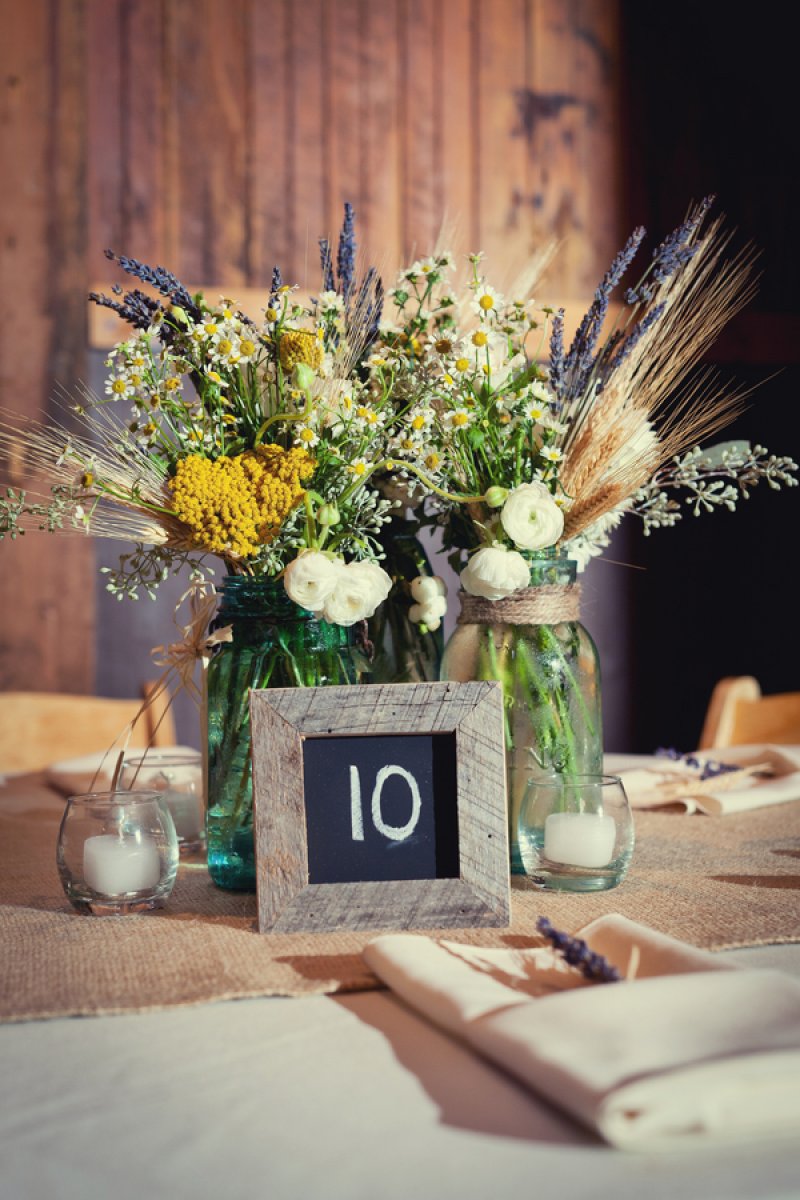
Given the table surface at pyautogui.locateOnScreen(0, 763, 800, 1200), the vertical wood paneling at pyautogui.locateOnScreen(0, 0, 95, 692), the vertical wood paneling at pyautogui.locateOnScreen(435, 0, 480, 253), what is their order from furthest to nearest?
the vertical wood paneling at pyautogui.locateOnScreen(435, 0, 480, 253)
the vertical wood paneling at pyautogui.locateOnScreen(0, 0, 95, 692)
the table surface at pyautogui.locateOnScreen(0, 763, 800, 1200)

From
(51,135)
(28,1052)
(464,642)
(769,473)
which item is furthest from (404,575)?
(51,135)

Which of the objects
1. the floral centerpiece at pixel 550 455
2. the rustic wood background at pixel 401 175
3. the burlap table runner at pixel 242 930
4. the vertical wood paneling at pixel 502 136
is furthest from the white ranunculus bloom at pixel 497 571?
the vertical wood paneling at pixel 502 136

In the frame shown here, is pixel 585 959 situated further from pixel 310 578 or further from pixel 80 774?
pixel 80 774

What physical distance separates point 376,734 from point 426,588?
24 cm

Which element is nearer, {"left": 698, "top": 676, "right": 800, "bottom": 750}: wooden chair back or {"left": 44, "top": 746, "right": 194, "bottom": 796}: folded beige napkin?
{"left": 44, "top": 746, "right": 194, "bottom": 796}: folded beige napkin

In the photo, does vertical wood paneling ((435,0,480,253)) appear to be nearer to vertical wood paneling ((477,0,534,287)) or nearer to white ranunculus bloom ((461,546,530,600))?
vertical wood paneling ((477,0,534,287))

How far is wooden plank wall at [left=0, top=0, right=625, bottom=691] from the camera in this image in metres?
2.88

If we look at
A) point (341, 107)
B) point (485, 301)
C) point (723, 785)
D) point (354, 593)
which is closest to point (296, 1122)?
point (354, 593)

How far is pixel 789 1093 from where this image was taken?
1.77ft

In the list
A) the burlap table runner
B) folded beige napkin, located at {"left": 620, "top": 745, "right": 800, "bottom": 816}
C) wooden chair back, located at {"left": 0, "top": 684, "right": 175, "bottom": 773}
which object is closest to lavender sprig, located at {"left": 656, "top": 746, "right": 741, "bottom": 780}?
folded beige napkin, located at {"left": 620, "top": 745, "right": 800, "bottom": 816}

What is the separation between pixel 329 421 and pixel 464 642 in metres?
Answer: 0.22

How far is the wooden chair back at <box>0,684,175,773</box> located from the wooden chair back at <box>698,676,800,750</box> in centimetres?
90

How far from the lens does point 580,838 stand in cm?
95

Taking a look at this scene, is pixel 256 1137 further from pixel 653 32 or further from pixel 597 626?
pixel 653 32
